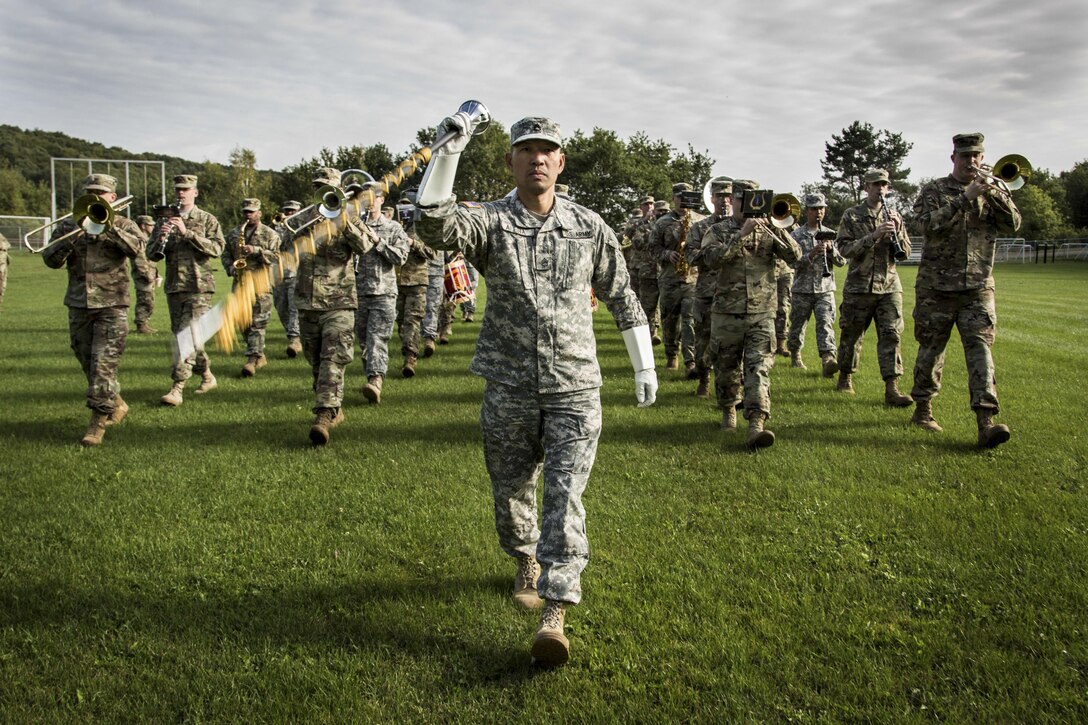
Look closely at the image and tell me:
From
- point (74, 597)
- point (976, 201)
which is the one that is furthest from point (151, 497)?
point (976, 201)

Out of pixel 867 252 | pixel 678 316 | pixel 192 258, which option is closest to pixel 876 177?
pixel 867 252

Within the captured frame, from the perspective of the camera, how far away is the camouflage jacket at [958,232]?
810cm

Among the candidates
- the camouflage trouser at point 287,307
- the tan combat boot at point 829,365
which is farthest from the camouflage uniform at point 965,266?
the camouflage trouser at point 287,307

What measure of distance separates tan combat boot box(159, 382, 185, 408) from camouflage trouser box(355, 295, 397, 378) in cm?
249

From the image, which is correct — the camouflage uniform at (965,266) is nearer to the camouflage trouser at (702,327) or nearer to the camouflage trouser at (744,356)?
the camouflage trouser at (744,356)

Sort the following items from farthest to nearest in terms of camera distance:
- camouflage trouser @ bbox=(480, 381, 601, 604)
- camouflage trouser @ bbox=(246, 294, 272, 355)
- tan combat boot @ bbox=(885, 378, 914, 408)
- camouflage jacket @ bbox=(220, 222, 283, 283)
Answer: camouflage jacket @ bbox=(220, 222, 283, 283) < camouflage trouser @ bbox=(246, 294, 272, 355) < tan combat boot @ bbox=(885, 378, 914, 408) < camouflage trouser @ bbox=(480, 381, 601, 604)

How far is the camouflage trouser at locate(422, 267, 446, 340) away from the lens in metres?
15.4

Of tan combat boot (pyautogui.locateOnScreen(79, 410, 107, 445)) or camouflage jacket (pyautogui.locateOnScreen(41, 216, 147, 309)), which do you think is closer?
tan combat boot (pyautogui.locateOnScreen(79, 410, 107, 445))

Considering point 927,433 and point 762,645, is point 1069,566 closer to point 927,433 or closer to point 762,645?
point 762,645

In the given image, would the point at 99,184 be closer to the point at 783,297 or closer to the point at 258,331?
the point at 258,331

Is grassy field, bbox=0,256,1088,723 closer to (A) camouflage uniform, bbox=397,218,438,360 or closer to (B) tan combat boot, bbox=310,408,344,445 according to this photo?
(B) tan combat boot, bbox=310,408,344,445

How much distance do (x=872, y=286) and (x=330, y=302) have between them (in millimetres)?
6897

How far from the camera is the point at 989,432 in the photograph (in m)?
7.75

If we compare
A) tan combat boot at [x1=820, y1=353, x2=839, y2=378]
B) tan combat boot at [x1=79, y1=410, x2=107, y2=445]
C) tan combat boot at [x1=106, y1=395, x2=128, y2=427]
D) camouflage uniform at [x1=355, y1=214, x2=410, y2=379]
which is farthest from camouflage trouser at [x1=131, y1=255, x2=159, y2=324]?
tan combat boot at [x1=820, y1=353, x2=839, y2=378]
